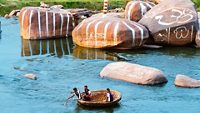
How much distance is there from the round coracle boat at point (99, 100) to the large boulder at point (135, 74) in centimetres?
254

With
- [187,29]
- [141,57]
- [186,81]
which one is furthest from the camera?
[187,29]

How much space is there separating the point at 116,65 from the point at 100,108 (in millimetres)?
4398

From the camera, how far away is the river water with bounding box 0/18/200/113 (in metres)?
19.9

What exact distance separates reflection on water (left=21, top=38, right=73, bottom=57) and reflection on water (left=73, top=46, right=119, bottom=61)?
655mm

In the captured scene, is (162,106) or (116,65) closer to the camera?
(162,106)

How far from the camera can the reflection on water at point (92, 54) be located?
28.0 m

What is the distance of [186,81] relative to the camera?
22.3 metres

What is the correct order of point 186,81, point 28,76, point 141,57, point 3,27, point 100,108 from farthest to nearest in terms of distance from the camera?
point 3,27 < point 141,57 < point 28,76 < point 186,81 < point 100,108

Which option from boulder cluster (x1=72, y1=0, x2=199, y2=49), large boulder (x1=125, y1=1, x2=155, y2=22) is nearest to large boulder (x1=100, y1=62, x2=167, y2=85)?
boulder cluster (x1=72, y1=0, x2=199, y2=49)

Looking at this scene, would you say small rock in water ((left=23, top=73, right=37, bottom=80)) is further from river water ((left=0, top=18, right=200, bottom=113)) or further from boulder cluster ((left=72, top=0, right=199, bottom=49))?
boulder cluster ((left=72, top=0, right=199, bottom=49))

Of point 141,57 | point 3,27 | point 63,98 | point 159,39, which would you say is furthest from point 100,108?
point 3,27

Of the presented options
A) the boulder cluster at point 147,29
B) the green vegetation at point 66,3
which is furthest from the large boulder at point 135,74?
the green vegetation at point 66,3

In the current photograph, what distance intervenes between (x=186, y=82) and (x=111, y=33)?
7147 mm

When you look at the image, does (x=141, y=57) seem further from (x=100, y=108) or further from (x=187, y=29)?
(x=100, y=108)
